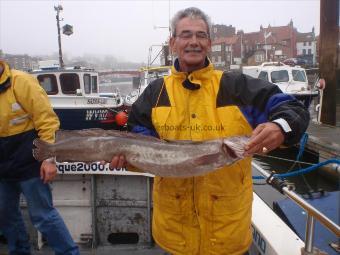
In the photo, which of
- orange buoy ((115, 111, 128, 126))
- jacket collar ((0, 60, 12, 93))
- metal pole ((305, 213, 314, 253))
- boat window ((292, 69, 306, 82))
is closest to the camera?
metal pole ((305, 213, 314, 253))

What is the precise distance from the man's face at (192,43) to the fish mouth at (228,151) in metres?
0.67

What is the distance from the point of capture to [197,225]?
2.74m

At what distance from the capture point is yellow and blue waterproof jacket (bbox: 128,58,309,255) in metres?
2.66

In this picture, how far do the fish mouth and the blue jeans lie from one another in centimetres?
221

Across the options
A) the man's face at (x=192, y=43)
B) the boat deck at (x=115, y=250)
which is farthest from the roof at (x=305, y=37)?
the man's face at (x=192, y=43)

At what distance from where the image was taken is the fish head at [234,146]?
2.42 m

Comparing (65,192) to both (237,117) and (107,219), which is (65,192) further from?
(237,117)

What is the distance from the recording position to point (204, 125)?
2703 millimetres

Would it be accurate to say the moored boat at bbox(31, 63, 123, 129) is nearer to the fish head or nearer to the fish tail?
the fish tail

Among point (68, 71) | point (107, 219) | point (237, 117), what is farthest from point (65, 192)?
point (68, 71)

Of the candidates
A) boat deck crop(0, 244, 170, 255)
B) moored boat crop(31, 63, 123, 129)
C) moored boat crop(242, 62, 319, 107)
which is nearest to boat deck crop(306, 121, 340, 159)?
moored boat crop(242, 62, 319, 107)

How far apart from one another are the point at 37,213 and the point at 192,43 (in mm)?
2397

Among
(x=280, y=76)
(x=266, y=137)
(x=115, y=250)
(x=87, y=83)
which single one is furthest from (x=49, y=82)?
(x=266, y=137)

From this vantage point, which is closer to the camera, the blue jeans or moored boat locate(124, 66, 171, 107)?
the blue jeans
